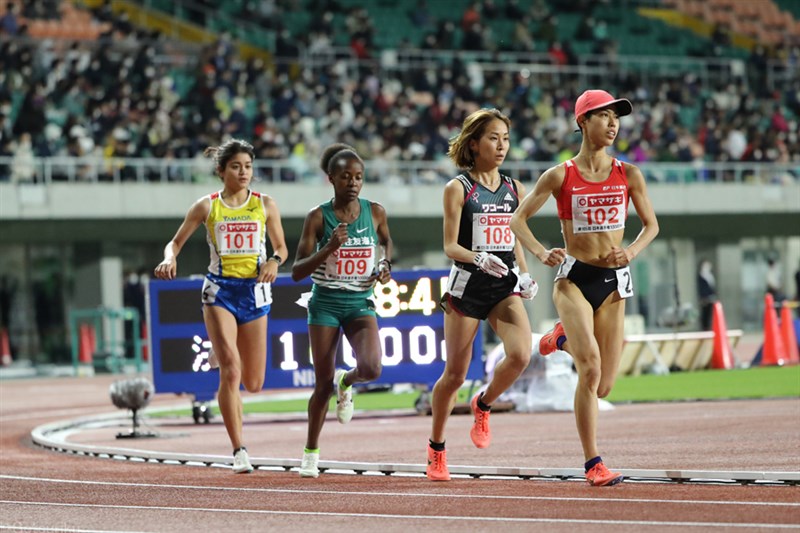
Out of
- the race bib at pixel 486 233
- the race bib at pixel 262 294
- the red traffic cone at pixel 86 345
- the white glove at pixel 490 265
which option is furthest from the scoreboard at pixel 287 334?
the red traffic cone at pixel 86 345

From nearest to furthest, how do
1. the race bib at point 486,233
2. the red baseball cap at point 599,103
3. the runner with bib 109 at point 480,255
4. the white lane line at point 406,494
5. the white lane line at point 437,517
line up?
the white lane line at point 437,517 → the white lane line at point 406,494 → the red baseball cap at point 599,103 → the runner with bib 109 at point 480,255 → the race bib at point 486,233

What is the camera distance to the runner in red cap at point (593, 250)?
9672mm

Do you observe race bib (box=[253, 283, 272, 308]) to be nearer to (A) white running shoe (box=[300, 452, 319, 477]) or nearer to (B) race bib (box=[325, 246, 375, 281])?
(B) race bib (box=[325, 246, 375, 281])

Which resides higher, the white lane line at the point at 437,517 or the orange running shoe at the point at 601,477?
the orange running shoe at the point at 601,477

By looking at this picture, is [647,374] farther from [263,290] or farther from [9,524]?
[9,524]

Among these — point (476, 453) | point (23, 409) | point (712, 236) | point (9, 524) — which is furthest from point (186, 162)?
point (9, 524)

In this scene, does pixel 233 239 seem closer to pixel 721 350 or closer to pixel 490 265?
pixel 490 265

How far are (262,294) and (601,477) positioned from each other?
302 centimetres

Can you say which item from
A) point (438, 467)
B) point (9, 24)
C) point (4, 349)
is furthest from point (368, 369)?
point (9, 24)

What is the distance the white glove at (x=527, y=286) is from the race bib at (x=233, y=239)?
2206mm

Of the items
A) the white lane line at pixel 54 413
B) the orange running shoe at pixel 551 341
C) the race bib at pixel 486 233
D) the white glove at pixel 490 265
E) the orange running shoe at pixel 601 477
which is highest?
the race bib at pixel 486 233

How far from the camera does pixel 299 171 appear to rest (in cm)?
3859

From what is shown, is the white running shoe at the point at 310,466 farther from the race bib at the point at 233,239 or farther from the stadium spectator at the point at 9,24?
the stadium spectator at the point at 9,24

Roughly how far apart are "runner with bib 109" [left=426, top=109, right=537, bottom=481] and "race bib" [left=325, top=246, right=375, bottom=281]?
2.28 ft
